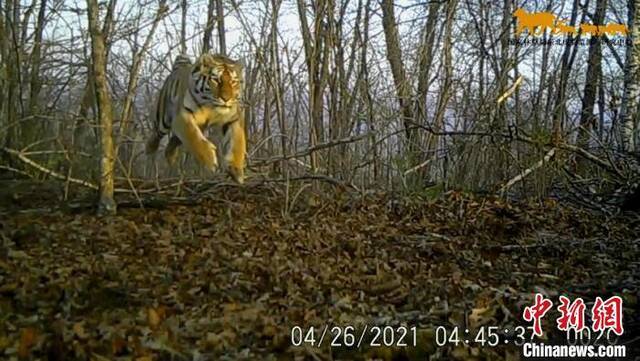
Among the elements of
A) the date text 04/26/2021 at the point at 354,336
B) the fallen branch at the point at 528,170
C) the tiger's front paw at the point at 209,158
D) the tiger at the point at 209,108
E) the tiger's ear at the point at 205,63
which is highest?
the tiger's ear at the point at 205,63

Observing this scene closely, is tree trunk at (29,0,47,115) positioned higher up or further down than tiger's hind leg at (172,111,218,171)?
higher up

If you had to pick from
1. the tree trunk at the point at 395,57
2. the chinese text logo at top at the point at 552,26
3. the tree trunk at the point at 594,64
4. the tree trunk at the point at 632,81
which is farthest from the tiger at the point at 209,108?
the tree trunk at the point at 594,64

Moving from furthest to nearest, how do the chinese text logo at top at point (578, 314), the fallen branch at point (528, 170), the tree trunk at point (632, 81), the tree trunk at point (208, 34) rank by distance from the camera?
the tree trunk at point (632, 81), the tree trunk at point (208, 34), the fallen branch at point (528, 170), the chinese text logo at top at point (578, 314)

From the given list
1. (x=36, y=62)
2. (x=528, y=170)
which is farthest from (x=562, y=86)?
(x=36, y=62)

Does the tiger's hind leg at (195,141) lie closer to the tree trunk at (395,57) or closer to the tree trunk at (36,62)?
the tree trunk at (36,62)

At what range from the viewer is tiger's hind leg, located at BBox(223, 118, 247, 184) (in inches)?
227

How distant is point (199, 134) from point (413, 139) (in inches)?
151

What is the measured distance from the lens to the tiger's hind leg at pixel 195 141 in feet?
18.1

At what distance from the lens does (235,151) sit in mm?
5840

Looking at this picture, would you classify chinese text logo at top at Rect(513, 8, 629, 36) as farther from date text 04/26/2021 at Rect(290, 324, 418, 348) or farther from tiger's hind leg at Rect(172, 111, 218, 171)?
date text 04/26/2021 at Rect(290, 324, 418, 348)

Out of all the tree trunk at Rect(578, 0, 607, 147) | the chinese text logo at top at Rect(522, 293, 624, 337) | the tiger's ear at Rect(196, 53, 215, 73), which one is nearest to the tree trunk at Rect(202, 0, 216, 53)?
the tiger's ear at Rect(196, 53, 215, 73)

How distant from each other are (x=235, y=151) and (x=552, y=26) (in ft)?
33.5

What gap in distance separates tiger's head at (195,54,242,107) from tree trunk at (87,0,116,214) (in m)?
0.83

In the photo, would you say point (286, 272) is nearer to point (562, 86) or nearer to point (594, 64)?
point (562, 86)
